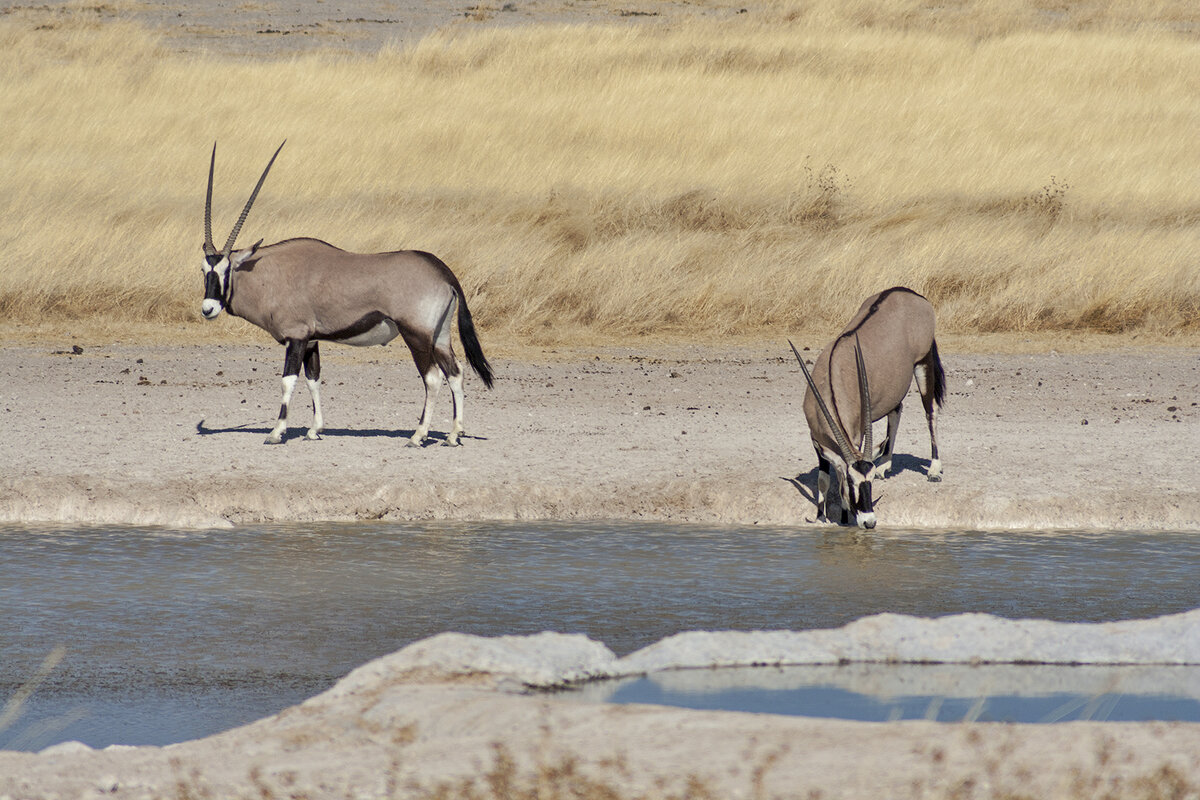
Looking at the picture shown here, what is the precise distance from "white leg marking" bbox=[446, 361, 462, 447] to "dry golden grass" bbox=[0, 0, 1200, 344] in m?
5.20

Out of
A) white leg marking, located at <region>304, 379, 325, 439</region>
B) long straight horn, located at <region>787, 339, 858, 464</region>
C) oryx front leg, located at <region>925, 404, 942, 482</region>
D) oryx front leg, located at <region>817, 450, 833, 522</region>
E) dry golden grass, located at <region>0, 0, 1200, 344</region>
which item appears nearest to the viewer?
long straight horn, located at <region>787, 339, 858, 464</region>

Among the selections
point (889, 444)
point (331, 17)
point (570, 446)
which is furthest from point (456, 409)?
point (331, 17)

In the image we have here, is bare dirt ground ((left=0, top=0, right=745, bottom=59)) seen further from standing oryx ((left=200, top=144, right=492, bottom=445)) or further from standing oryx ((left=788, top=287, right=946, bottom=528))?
standing oryx ((left=788, top=287, right=946, bottom=528))

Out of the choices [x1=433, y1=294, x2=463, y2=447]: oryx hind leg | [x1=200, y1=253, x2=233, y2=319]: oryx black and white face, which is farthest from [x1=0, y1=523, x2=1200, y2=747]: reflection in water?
[x1=200, y1=253, x2=233, y2=319]: oryx black and white face

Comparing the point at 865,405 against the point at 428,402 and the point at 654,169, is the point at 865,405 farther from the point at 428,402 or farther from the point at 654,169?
the point at 654,169

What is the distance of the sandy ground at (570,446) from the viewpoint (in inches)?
314

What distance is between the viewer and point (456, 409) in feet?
31.3

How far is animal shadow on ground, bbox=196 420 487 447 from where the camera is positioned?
9.66m

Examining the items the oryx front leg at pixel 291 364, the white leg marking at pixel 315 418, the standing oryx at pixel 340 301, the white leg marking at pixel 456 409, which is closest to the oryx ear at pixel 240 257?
the standing oryx at pixel 340 301

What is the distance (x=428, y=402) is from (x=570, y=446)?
0.90m

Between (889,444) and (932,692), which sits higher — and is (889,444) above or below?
above

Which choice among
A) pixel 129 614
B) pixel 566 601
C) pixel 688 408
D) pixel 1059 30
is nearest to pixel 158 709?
pixel 129 614

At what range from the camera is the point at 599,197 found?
59.8 ft

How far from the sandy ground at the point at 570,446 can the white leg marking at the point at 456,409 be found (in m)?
0.12
